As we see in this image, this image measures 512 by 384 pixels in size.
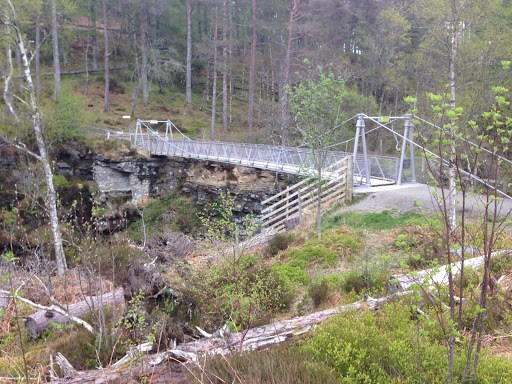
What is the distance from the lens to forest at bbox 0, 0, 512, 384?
2787 mm

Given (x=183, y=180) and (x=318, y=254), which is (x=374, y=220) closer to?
(x=318, y=254)

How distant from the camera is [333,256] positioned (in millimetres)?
7164

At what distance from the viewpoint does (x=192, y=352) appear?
11.4 feet

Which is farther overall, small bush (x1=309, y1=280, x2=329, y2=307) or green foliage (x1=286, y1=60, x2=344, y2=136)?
green foliage (x1=286, y1=60, x2=344, y2=136)

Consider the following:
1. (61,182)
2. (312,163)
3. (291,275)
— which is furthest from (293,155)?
(61,182)

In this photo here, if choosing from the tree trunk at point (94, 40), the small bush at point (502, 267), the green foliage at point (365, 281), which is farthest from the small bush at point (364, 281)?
the tree trunk at point (94, 40)

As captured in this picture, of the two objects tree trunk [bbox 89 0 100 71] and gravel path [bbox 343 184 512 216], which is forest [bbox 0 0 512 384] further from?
tree trunk [bbox 89 0 100 71]

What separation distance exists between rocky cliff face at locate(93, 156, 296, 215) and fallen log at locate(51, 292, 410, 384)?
12.6 metres

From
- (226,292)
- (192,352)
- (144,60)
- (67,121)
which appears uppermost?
(144,60)

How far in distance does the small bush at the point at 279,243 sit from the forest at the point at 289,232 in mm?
71

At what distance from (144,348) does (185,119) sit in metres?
28.3

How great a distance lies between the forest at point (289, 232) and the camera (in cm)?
279

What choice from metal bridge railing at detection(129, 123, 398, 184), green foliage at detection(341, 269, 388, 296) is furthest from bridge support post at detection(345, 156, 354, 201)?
green foliage at detection(341, 269, 388, 296)

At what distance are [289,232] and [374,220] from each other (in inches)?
87.2
